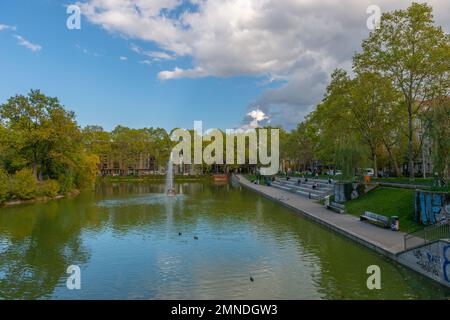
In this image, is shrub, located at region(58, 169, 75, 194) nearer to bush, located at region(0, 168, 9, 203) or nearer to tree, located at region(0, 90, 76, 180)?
tree, located at region(0, 90, 76, 180)

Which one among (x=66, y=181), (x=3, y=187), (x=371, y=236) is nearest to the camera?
(x=371, y=236)

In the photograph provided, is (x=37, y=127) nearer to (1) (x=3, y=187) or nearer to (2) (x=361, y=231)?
(1) (x=3, y=187)

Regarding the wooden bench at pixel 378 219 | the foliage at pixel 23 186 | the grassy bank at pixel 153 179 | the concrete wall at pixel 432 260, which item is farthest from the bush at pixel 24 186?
the grassy bank at pixel 153 179

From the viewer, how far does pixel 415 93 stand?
3697 cm

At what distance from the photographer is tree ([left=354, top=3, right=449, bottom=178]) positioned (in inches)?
1362

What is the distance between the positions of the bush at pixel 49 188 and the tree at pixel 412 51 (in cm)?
4346

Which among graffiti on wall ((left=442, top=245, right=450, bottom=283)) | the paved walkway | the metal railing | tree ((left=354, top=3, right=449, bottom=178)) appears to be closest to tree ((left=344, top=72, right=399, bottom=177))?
tree ((left=354, top=3, right=449, bottom=178))

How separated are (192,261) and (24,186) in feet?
118

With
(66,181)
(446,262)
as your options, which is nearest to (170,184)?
(66,181)

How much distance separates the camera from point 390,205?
27.1 m

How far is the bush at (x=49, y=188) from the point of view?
161 ft

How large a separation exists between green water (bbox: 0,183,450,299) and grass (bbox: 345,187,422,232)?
439 centimetres
